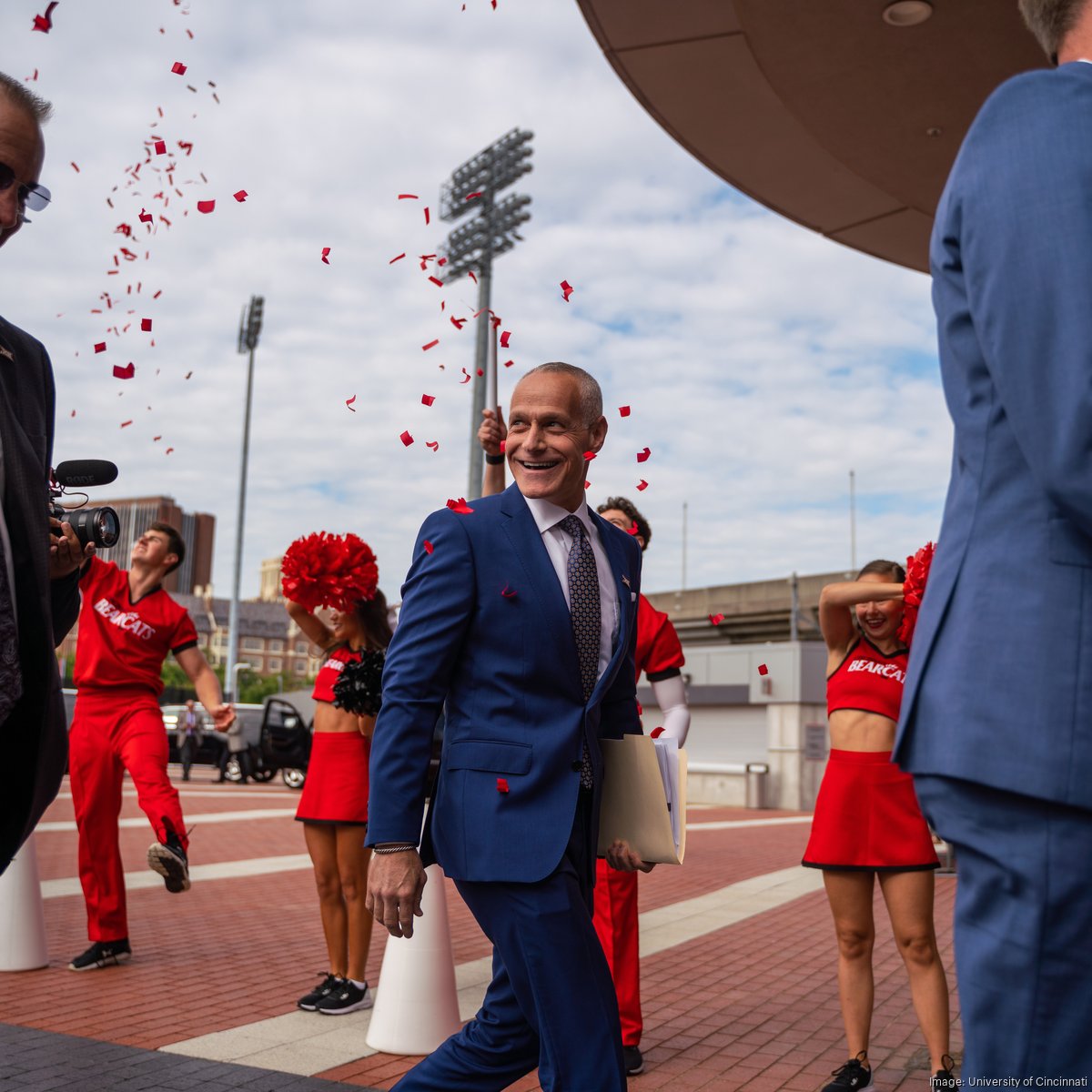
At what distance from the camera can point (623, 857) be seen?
9.77ft

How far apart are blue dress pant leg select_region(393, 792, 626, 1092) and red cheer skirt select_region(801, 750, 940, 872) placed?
1993mm

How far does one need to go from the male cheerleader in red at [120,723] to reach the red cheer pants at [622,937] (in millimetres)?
2346

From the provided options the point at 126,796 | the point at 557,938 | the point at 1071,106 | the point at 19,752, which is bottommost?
the point at 126,796

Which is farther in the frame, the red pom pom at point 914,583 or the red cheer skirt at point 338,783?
the red cheer skirt at point 338,783

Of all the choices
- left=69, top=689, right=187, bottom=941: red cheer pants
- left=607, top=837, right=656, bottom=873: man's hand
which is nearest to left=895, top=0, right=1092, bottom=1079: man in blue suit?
left=607, top=837, right=656, bottom=873: man's hand

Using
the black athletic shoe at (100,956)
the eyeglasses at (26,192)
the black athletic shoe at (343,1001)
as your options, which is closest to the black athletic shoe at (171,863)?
the black athletic shoe at (100,956)

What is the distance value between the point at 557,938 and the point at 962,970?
3.71 feet

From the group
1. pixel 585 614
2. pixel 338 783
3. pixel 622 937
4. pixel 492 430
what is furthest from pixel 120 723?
pixel 585 614

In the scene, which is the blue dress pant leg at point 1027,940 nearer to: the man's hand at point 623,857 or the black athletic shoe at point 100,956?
the man's hand at point 623,857

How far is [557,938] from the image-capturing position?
2539 mm

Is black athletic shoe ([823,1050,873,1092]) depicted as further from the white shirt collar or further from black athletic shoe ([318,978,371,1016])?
the white shirt collar

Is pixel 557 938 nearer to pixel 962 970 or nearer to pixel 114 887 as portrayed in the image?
pixel 962 970

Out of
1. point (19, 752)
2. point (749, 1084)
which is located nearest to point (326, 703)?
point (749, 1084)

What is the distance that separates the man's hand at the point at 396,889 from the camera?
2613 millimetres
